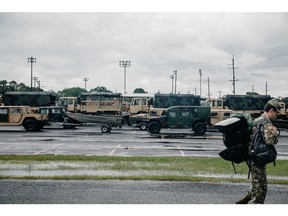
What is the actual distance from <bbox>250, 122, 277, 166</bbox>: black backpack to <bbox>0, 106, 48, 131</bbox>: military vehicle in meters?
17.2

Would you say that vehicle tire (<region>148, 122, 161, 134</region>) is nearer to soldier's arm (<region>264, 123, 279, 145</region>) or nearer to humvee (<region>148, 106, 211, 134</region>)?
humvee (<region>148, 106, 211, 134</region>)

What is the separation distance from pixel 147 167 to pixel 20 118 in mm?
13667

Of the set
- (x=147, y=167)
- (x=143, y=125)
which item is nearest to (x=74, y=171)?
(x=147, y=167)

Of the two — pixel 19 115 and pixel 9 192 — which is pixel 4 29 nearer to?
pixel 9 192

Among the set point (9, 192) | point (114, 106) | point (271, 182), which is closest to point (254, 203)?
point (271, 182)

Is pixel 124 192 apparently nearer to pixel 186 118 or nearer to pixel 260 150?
pixel 260 150

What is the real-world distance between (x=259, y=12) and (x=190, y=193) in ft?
14.3

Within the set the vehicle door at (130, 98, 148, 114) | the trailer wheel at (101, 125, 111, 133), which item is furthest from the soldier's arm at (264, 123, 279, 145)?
the vehicle door at (130, 98, 148, 114)

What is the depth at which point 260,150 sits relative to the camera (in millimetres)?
4301

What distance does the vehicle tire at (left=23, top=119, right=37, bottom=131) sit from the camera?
19.2m

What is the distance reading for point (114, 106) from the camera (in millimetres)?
27031

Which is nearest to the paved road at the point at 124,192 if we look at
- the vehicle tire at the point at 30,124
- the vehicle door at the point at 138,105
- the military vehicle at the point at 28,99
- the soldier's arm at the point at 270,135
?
the soldier's arm at the point at 270,135

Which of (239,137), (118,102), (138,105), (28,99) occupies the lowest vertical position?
(239,137)

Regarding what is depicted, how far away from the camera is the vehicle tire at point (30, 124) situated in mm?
19178
